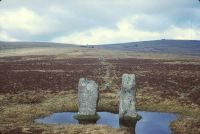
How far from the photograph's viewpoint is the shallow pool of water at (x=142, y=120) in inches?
1019

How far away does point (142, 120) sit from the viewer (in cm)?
2808

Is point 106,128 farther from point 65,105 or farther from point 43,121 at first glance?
point 65,105

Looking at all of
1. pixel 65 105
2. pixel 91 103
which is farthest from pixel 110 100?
pixel 91 103

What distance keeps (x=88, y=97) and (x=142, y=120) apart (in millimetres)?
4115

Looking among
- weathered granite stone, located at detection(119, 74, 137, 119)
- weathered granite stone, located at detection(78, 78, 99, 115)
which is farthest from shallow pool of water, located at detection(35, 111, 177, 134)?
weathered granite stone, located at detection(78, 78, 99, 115)

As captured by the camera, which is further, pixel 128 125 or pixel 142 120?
pixel 142 120

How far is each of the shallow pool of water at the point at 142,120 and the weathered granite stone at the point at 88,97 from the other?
0.96m

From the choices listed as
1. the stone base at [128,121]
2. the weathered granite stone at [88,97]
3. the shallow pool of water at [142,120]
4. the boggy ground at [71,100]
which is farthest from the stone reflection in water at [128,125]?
the weathered granite stone at [88,97]

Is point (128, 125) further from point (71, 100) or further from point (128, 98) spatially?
point (71, 100)

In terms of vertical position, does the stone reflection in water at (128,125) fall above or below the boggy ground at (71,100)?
below

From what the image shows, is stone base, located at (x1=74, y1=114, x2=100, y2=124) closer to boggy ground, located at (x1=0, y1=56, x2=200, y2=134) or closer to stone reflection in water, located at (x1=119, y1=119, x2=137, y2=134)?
stone reflection in water, located at (x1=119, y1=119, x2=137, y2=134)

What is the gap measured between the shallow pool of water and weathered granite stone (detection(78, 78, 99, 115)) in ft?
3.14

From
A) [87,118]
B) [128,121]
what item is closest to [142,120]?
[128,121]

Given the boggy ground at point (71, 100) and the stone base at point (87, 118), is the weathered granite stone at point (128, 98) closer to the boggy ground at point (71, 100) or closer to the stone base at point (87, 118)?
the stone base at point (87, 118)
